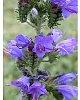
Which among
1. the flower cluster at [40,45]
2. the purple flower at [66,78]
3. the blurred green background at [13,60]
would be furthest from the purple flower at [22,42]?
the blurred green background at [13,60]

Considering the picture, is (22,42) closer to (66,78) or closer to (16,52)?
(16,52)

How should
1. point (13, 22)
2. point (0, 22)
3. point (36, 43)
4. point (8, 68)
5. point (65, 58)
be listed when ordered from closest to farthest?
point (36, 43)
point (0, 22)
point (8, 68)
point (65, 58)
point (13, 22)

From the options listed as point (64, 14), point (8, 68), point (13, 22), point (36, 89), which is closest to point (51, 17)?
point (64, 14)

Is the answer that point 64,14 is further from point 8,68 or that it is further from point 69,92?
point 8,68

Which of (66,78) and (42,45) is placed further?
(66,78)

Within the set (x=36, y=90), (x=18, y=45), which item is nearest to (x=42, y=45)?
(x=18, y=45)

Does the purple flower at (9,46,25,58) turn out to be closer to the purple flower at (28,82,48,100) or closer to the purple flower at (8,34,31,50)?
the purple flower at (8,34,31,50)

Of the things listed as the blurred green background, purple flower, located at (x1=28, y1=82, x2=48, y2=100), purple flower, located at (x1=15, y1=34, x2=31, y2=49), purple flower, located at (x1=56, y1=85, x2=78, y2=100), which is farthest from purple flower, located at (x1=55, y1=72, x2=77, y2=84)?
the blurred green background
